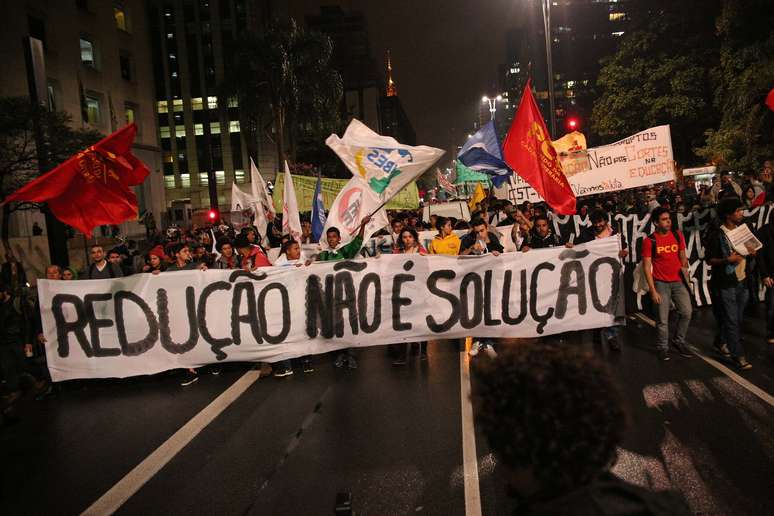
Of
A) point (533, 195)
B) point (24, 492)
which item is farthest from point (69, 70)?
point (24, 492)

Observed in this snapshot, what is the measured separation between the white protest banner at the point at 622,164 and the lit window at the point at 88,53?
93.0ft

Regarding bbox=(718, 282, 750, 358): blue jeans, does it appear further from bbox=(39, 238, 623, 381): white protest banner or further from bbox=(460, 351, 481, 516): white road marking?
bbox=(460, 351, 481, 516): white road marking

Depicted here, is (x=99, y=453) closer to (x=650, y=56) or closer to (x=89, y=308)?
(x=89, y=308)

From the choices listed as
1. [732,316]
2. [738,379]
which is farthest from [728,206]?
[738,379]

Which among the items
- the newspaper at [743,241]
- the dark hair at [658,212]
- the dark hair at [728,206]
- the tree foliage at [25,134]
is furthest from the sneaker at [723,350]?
the tree foliage at [25,134]

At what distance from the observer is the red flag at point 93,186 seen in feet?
21.8

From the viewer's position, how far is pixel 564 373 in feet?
5.27

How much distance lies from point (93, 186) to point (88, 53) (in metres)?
29.6

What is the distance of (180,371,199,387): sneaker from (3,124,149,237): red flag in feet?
6.99

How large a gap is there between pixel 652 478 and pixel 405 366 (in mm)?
3650

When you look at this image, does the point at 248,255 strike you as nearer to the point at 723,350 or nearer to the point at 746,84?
the point at 723,350

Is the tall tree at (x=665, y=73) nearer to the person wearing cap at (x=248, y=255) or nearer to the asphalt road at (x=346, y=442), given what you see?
the asphalt road at (x=346, y=442)

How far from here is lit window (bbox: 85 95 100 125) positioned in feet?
102

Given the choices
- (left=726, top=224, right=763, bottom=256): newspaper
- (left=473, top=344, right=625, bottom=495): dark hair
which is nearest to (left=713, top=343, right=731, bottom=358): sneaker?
(left=726, top=224, right=763, bottom=256): newspaper
